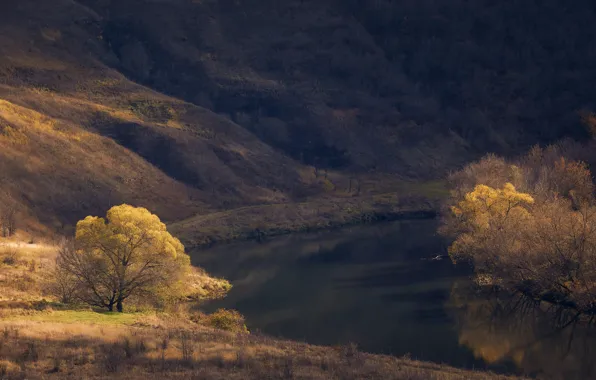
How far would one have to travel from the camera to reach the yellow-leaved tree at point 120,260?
177 feet

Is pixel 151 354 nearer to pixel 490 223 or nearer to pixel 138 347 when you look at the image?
pixel 138 347

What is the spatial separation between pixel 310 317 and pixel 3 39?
155 meters

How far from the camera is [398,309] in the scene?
224 ft

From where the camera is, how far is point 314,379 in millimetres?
32250

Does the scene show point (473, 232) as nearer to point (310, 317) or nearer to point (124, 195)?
point (310, 317)

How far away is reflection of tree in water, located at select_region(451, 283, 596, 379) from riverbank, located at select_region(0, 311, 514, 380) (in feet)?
26.9

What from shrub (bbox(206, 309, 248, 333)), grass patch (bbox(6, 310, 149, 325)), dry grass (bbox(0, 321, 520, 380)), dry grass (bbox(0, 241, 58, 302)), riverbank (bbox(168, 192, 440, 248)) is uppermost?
riverbank (bbox(168, 192, 440, 248))

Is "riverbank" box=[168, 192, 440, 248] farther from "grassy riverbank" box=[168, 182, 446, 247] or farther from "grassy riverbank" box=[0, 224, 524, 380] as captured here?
"grassy riverbank" box=[0, 224, 524, 380]

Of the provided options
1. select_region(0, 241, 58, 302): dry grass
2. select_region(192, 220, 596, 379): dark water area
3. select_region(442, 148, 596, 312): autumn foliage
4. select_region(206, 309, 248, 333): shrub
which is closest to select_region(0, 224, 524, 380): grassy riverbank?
select_region(206, 309, 248, 333): shrub

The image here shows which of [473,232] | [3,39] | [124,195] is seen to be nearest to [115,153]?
[124,195]

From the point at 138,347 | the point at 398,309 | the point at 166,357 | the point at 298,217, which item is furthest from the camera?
the point at 298,217

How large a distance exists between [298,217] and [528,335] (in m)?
86.7

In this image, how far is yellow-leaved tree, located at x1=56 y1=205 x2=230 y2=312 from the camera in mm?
53906

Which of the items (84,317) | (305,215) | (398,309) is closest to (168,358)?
(84,317)
